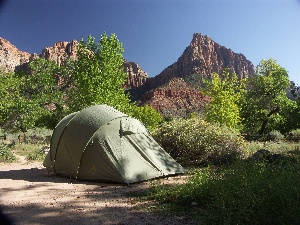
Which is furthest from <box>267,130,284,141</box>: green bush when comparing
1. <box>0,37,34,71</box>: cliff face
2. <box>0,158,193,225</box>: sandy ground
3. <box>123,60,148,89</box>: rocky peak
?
<box>123,60,148,89</box>: rocky peak

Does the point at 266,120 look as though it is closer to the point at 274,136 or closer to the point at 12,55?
the point at 274,136

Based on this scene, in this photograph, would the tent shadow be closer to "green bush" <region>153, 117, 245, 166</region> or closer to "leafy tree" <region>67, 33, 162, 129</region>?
"green bush" <region>153, 117, 245, 166</region>

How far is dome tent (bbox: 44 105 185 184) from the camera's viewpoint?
28.8ft

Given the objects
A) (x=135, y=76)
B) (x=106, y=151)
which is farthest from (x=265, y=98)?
(x=135, y=76)

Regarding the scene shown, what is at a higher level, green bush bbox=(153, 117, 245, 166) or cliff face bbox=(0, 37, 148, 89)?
cliff face bbox=(0, 37, 148, 89)

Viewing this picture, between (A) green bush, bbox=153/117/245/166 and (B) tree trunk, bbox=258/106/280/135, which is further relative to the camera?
(B) tree trunk, bbox=258/106/280/135

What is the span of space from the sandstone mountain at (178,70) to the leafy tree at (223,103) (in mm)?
60800

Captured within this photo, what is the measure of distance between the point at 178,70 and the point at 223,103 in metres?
110

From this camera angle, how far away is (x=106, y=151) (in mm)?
8922

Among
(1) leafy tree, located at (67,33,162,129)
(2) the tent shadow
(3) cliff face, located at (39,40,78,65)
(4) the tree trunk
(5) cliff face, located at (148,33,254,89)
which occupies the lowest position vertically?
(2) the tent shadow

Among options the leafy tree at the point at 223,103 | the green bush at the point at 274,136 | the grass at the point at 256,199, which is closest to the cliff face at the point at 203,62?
the green bush at the point at 274,136

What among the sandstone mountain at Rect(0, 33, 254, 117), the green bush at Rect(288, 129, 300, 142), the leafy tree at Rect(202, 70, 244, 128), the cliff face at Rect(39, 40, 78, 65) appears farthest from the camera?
the cliff face at Rect(39, 40, 78, 65)

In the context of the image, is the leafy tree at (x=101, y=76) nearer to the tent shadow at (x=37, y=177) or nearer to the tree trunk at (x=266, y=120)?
the tent shadow at (x=37, y=177)

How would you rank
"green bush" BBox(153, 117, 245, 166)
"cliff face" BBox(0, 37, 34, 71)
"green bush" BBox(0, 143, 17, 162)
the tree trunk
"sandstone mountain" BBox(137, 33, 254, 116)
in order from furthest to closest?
"cliff face" BBox(0, 37, 34, 71) → "sandstone mountain" BBox(137, 33, 254, 116) → the tree trunk → "green bush" BBox(0, 143, 17, 162) → "green bush" BBox(153, 117, 245, 166)
